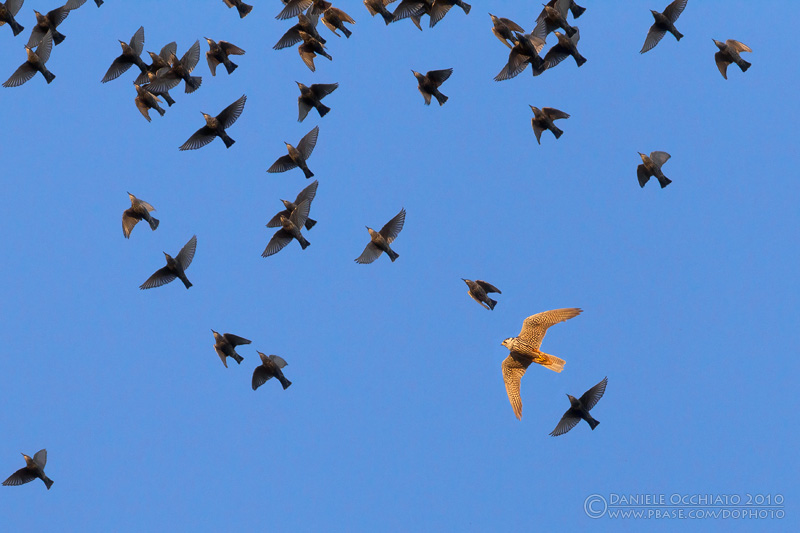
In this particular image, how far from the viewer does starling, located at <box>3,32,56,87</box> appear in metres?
21.9

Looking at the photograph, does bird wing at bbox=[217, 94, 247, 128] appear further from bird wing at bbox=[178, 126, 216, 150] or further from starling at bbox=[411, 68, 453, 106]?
starling at bbox=[411, 68, 453, 106]

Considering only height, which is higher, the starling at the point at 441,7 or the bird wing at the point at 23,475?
the starling at the point at 441,7

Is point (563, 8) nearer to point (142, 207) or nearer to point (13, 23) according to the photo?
point (142, 207)

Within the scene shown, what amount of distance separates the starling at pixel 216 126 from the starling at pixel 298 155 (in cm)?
108

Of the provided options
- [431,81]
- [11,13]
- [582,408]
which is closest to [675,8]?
[431,81]

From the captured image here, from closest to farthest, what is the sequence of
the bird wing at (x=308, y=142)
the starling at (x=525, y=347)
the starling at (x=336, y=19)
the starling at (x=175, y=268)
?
the starling at (x=175, y=268), the bird wing at (x=308, y=142), the starling at (x=525, y=347), the starling at (x=336, y=19)

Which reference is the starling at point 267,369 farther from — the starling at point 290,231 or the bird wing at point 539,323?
the bird wing at point 539,323

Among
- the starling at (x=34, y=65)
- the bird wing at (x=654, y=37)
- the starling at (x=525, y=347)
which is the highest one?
the bird wing at (x=654, y=37)

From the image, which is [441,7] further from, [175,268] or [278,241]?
[175,268]

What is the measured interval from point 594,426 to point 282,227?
268 inches

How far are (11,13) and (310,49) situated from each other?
18.6 ft

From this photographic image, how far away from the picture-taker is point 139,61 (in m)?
21.5

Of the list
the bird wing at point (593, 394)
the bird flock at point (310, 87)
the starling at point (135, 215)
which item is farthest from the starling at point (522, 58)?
the starling at point (135, 215)

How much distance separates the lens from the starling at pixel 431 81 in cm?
2155
